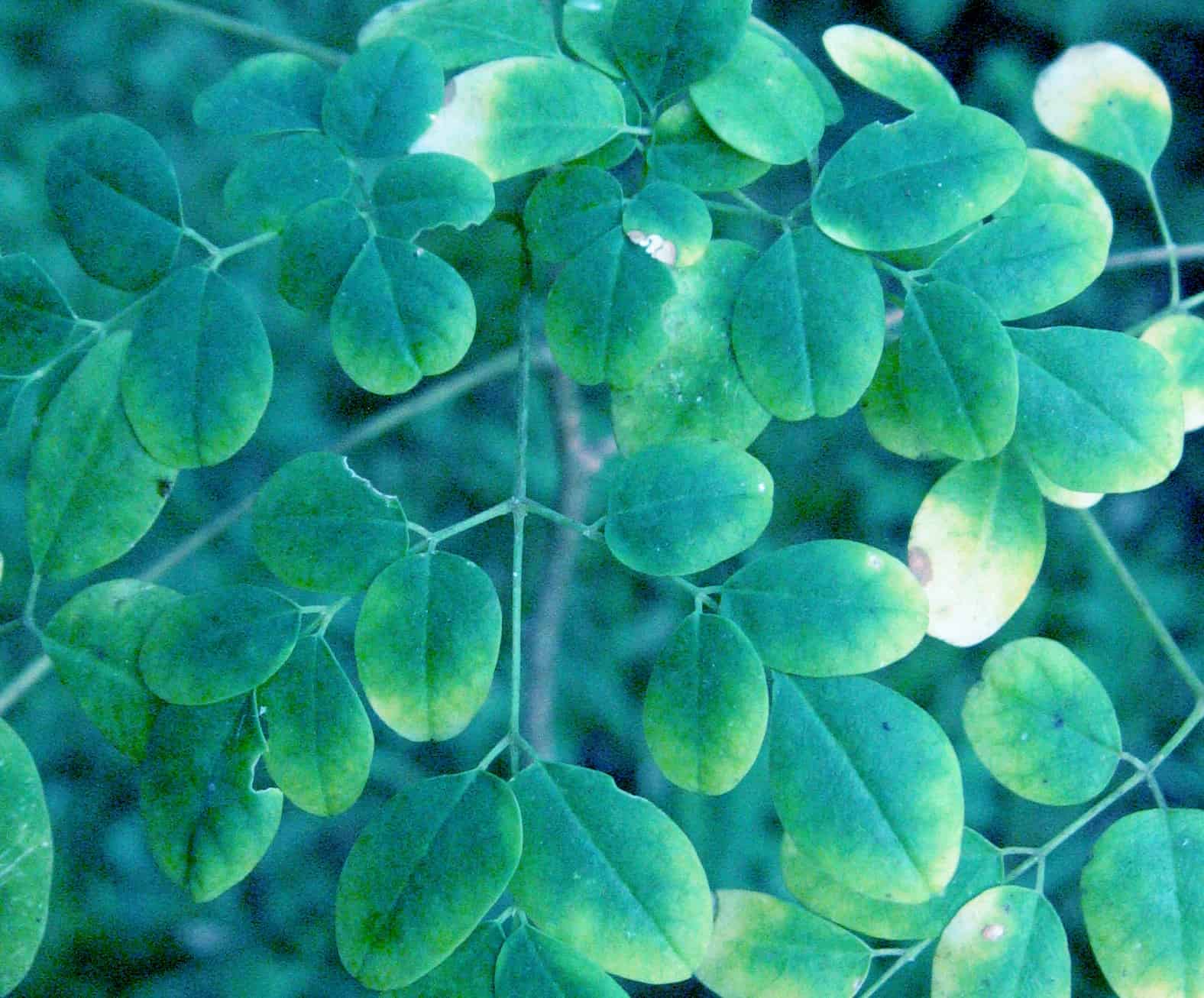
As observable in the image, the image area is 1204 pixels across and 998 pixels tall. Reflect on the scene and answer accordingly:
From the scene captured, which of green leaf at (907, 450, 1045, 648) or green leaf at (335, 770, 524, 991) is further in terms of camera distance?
green leaf at (907, 450, 1045, 648)

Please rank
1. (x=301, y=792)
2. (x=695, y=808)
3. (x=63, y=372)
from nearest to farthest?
→ (x=301, y=792)
(x=63, y=372)
(x=695, y=808)

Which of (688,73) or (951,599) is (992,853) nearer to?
(951,599)

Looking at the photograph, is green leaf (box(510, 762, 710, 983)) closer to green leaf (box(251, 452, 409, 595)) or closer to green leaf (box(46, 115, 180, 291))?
green leaf (box(251, 452, 409, 595))

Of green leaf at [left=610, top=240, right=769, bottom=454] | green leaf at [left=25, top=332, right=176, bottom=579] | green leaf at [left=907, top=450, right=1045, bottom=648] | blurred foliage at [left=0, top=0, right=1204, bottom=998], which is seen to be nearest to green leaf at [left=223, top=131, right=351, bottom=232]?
green leaf at [left=25, top=332, right=176, bottom=579]

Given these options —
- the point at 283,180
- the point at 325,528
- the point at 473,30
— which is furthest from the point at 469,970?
the point at 473,30

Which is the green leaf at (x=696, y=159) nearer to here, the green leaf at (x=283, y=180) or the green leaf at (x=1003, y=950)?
the green leaf at (x=283, y=180)

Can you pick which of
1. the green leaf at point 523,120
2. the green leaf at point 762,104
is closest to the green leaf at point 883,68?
the green leaf at point 762,104

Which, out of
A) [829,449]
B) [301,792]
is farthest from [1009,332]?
[829,449]
